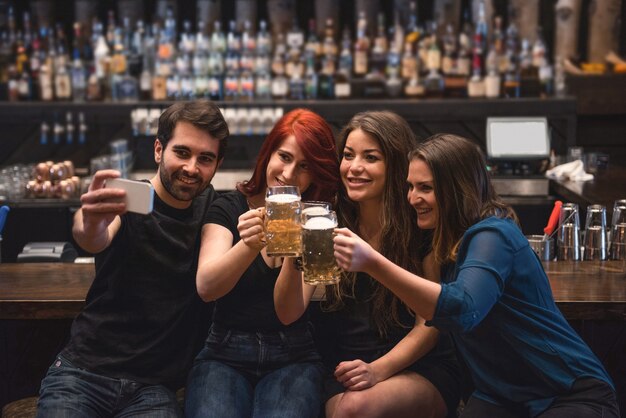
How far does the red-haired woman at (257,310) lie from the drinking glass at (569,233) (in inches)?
36.7

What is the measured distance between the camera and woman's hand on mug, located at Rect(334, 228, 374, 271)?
2086mm

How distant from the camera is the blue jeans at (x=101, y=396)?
7.82 ft

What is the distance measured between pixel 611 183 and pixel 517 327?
9.87ft

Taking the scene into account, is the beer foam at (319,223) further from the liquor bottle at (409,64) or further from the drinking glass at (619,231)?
the liquor bottle at (409,64)

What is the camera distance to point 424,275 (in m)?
2.61

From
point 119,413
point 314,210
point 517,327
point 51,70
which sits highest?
point 51,70

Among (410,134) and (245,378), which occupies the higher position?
(410,134)

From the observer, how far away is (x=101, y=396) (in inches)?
95.9

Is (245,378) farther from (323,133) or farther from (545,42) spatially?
(545,42)

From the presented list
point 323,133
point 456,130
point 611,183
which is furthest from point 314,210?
point 456,130

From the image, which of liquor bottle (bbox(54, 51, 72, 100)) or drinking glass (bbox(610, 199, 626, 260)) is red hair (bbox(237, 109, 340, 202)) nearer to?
drinking glass (bbox(610, 199, 626, 260))

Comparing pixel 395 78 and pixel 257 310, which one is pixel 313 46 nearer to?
pixel 395 78

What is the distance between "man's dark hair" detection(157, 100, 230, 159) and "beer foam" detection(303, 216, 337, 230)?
558 millimetres

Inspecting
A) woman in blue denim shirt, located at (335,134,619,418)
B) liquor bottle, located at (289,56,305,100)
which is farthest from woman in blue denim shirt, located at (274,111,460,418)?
liquor bottle, located at (289,56,305,100)
